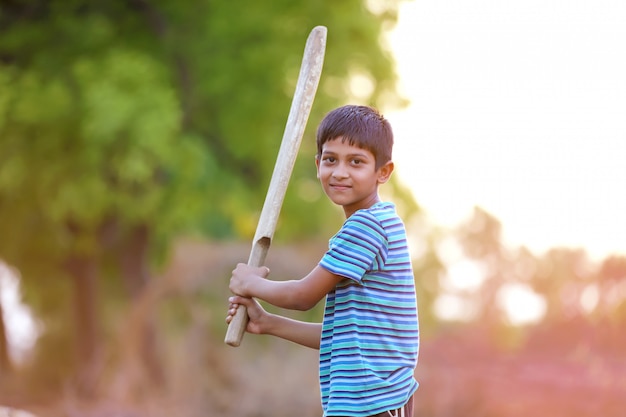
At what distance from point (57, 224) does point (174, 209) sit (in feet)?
8.45

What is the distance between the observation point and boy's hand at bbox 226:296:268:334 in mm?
3562

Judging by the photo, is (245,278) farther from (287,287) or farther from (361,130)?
(361,130)

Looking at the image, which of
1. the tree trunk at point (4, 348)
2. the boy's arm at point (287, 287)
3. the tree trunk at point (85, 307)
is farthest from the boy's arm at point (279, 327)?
the tree trunk at point (4, 348)

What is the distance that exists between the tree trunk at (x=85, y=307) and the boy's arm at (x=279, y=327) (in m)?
12.5

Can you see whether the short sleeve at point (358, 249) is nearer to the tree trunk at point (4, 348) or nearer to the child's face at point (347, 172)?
the child's face at point (347, 172)

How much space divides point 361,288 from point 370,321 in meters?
0.11

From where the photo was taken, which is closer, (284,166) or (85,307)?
(284,166)

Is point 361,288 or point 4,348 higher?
point 4,348

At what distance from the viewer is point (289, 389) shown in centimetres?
1197

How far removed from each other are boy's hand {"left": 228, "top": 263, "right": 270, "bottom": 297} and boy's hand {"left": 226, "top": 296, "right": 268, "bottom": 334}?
0.04m

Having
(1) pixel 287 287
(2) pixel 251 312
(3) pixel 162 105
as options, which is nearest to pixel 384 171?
(1) pixel 287 287

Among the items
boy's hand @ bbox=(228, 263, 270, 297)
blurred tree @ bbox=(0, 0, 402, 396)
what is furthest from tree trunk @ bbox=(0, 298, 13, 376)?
boy's hand @ bbox=(228, 263, 270, 297)

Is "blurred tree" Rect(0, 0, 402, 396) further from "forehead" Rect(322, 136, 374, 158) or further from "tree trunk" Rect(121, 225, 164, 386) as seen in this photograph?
"forehead" Rect(322, 136, 374, 158)

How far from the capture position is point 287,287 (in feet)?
11.0
